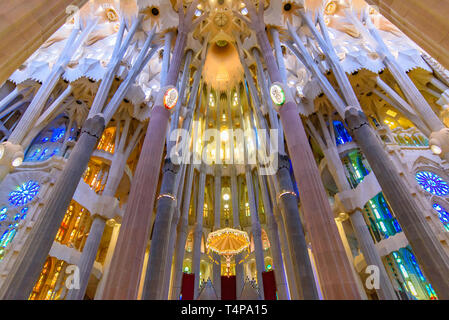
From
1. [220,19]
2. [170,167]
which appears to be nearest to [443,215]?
[170,167]

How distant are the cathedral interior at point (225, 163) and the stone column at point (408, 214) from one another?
0.06 meters

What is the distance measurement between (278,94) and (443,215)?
10245 mm

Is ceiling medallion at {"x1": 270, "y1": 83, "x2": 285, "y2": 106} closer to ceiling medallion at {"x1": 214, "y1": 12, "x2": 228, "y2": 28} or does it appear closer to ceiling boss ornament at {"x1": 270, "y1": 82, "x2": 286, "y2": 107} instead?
ceiling boss ornament at {"x1": 270, "y1": 82, "x2": 286, "y2": 107}

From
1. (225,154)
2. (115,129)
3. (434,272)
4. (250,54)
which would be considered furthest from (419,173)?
(115,129)

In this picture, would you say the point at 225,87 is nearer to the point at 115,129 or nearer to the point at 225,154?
the point at 225,154

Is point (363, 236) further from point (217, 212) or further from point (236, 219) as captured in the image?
point (217, 212)

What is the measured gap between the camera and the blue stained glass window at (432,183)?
44.8 feet

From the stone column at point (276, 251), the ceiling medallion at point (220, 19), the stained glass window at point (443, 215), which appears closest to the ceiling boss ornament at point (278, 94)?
the stone column at point (276, 251)

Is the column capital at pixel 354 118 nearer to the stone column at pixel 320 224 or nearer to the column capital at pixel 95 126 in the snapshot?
the stone column at pixel 320 224

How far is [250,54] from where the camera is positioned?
19.0 metres

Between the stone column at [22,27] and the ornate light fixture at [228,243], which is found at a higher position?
the ornate light fixture at [228,243]

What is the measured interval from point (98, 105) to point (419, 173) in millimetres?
17329

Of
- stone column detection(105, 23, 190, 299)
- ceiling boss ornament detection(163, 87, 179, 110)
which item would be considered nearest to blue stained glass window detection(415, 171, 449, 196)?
ceiling boss ornament detection(163, 87, 179, 110)

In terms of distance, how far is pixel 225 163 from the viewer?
912 inches
